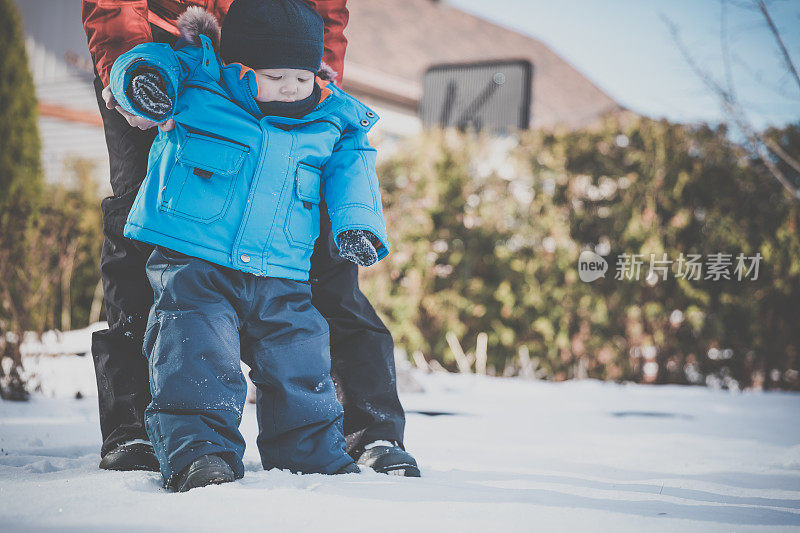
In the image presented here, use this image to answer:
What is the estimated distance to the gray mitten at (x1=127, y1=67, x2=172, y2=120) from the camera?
1.60 meters

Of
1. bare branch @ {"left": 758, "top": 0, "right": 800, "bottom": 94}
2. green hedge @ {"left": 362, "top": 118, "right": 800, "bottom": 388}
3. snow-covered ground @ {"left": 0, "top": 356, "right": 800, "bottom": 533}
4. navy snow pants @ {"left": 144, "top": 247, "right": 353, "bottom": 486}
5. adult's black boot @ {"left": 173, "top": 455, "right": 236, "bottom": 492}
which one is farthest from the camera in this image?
green hedge @ {"left": 362, "top": 118, "right": 800, "bottom": 388}

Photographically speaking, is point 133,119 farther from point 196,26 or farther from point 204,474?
point 204,474

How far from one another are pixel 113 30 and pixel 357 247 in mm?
856

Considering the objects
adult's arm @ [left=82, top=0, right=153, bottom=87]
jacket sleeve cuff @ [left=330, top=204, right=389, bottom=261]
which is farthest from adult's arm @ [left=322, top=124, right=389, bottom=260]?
adult's arm @ [left=82, top=0, right=153, bottom=87]

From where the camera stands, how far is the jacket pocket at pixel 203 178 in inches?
66.1

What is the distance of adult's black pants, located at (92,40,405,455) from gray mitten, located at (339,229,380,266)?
0.70 ft

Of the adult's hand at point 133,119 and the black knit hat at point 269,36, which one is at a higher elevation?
the black knit hat at point 269,36

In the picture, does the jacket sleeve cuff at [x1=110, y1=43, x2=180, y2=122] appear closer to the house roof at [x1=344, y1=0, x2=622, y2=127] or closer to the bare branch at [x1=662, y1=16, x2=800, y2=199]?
the bare branch at [x1=662, y1=16, x2=800, y2=199]

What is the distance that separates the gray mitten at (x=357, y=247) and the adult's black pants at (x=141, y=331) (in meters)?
0.21

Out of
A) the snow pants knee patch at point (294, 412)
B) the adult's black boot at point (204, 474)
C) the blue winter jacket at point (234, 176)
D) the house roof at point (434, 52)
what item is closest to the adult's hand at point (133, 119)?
the blue winter jacket at point (234, 176)

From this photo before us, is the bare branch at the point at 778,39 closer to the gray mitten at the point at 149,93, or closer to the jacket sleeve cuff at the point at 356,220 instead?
the jacket sleeve cuff at the point at 356,220

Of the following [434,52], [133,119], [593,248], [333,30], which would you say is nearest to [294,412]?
[133,119]

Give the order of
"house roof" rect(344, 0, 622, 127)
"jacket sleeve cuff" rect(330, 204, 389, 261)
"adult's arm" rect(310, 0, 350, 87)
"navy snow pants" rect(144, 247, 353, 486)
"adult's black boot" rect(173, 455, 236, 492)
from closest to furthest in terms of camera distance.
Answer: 1. "adult's black boot" rect(173, 455, 236, 492)
2. "navy snow pants" rect(144, 247, 353, 486)
3. "jacket sleeve cuff" rect(330, 204, 389, 261)
4. "adult's arm" rect(310, 0, 350, 87)
5. "house roof" rect(344, 0, 622, 127)

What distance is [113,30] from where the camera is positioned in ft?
5.91
